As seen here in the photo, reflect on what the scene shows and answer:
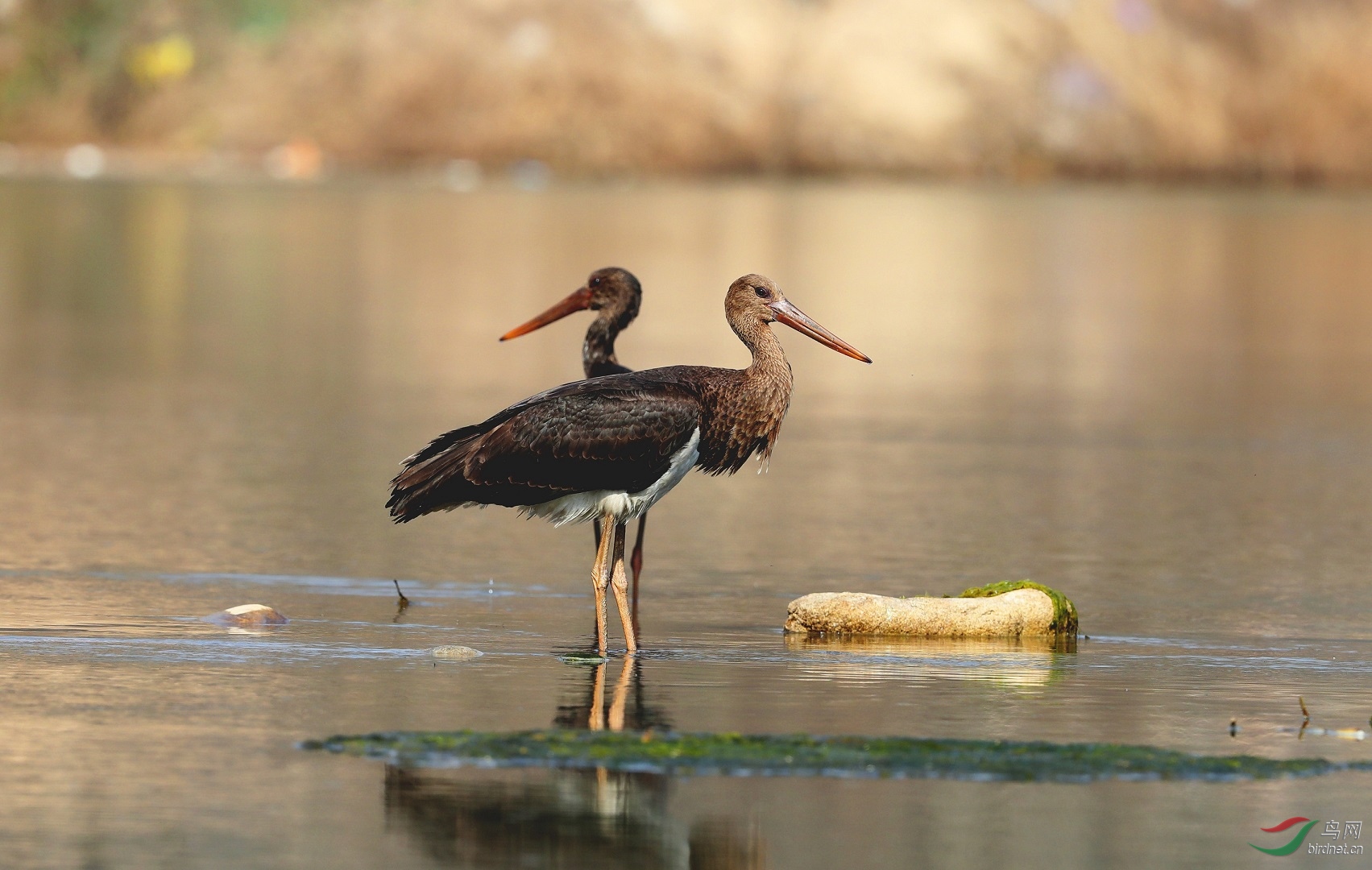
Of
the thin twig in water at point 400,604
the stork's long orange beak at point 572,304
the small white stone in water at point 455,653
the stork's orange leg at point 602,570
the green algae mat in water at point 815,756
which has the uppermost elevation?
the stork's long orange beak at point 572,304

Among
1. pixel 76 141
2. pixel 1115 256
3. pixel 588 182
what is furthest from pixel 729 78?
pixel 1115 256

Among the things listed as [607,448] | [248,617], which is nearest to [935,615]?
[607,448]

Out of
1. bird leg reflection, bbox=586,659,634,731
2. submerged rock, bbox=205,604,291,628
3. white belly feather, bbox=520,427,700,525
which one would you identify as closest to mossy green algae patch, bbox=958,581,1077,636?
white belly feather, bbox=520,427,700,525

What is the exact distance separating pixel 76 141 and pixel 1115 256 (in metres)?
85.6

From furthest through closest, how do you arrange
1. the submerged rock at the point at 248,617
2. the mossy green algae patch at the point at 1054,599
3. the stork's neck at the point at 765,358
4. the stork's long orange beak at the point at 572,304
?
the stork's long orange beak at the point at 572,304 < the mossy green algae patch at the point at 1054,599 < the stork's neck at the point at 765,358 < the submerged rock at the point at 248,617

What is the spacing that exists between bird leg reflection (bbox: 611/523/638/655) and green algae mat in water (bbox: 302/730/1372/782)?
7.61 ft

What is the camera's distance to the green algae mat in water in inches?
368

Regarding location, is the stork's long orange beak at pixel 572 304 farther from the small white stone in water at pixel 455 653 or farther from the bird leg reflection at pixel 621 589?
the small white stone in water at pixel 455 653

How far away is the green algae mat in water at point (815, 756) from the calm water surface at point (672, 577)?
0.17m

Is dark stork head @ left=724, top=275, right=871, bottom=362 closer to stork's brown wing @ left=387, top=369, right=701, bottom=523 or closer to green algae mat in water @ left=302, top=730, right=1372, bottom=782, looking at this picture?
stork's brown wing @ left=387, top=369, right=701, bottom=523

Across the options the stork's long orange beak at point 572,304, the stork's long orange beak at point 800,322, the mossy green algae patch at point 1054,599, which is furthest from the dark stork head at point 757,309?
the stork's long orange beak at point 572,304

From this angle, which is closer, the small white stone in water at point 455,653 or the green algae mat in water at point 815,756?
the green algae mat in water at point 815,756

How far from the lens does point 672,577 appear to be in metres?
14.9

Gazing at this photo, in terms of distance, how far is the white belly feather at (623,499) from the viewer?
40.3 feet
